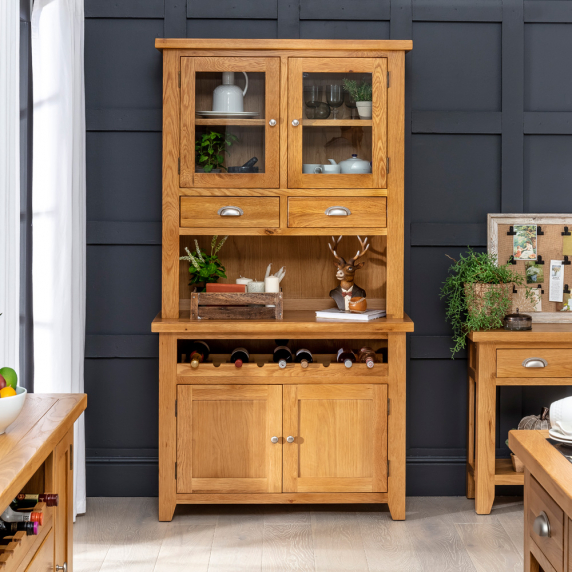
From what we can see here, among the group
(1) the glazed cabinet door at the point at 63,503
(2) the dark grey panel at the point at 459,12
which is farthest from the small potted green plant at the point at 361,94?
(1) the glazed cabinet door at the point at 63,503

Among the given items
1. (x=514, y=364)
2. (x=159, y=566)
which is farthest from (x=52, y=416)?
Result: (x=514, y=364)

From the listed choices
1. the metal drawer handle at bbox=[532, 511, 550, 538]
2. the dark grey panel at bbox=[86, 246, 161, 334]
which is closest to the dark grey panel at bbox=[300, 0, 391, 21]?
the dark grey panel at bbox=[86, 246, 161, 334]

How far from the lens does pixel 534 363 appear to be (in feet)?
9.25

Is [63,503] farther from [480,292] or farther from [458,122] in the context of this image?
[458,122]

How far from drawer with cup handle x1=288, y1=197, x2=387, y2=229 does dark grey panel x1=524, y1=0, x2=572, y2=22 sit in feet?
4.30

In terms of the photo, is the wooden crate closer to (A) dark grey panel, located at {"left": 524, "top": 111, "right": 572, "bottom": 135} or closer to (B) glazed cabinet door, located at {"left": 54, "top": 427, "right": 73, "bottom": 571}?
(B) glazed cabinet door, located at {"left": 54, "top": 427, "right": 73, "bottom": 571}

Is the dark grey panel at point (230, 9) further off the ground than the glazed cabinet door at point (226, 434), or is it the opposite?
the dark grey panel at point (230, 9)

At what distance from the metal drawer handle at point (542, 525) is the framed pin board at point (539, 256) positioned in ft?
6.37

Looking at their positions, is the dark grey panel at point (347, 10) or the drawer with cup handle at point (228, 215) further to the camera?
the dark grey panel at point (347, 10)

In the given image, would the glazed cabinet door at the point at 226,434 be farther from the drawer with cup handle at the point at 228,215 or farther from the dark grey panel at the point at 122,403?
the drawer with cup handle at the point at 228,215

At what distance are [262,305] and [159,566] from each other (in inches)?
45.7

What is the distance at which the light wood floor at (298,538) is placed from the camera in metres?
2.47

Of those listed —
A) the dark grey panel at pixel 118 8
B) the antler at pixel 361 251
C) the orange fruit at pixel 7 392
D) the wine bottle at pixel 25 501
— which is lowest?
the wine bottle at pixel 25 501

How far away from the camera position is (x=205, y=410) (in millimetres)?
2779
